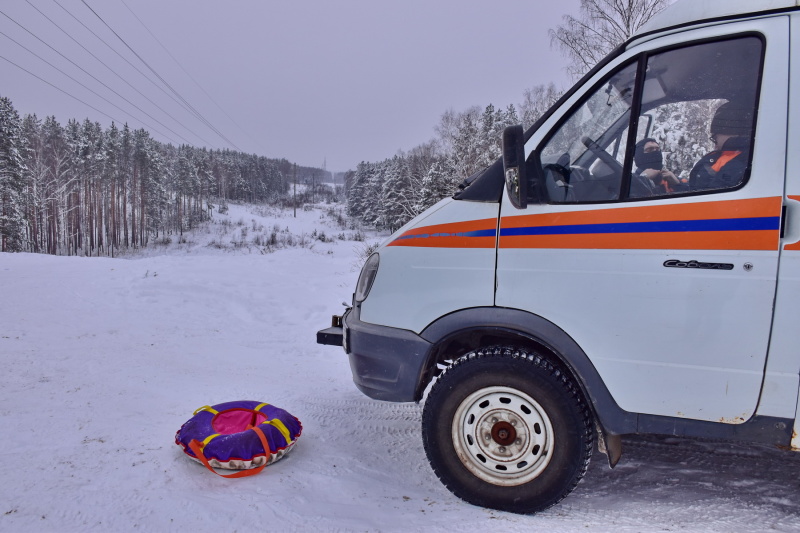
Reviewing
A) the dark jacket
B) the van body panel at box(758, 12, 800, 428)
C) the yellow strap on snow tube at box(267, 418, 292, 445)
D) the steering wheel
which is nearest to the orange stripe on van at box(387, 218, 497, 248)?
the steering wheel

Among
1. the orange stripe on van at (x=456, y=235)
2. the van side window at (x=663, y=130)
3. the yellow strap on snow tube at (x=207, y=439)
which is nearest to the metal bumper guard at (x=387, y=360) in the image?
the orange stripe on van at (x=456, y=235)

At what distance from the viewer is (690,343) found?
223cm

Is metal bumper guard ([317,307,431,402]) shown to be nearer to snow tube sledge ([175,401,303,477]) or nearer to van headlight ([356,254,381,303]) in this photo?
van headlight ([356,254,381,303])

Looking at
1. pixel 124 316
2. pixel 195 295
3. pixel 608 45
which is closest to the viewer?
pixel 124 316

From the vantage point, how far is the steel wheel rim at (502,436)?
2549 mm

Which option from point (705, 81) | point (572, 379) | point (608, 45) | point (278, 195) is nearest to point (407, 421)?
point (572, 379)

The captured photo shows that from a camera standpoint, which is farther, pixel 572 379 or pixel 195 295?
pixel 195 295

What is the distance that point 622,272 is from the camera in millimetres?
2326

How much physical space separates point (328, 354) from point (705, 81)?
5.24 metres

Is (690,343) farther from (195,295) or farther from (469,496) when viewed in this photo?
(195,295)

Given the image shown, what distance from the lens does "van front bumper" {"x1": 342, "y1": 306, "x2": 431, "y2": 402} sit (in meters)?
2.86

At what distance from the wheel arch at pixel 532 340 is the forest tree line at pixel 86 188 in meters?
42.5

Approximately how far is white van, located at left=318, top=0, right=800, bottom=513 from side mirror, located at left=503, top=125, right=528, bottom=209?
0.01m

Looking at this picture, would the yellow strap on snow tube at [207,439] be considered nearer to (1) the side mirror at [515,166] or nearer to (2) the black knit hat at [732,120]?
(1) the side mirror at [515,166]
